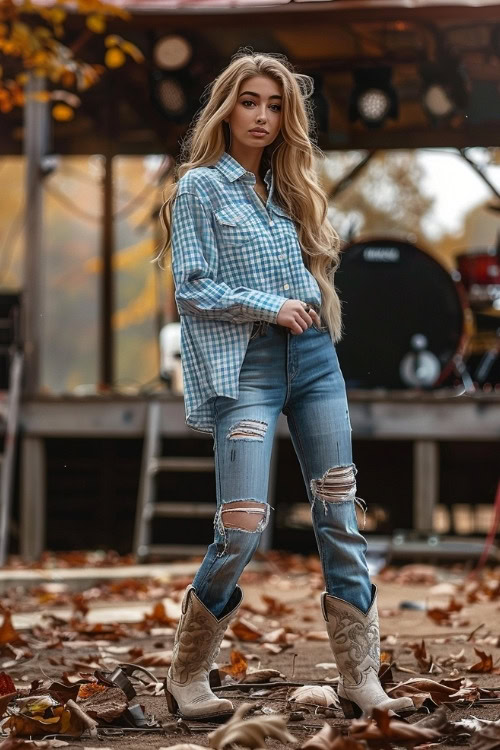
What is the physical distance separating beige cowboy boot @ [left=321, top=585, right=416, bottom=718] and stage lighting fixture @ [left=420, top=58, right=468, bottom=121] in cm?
828

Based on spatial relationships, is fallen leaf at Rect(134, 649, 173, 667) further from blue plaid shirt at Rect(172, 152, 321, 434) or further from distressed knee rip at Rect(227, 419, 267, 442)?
distressed knee rip at Rect(227, 419, 267, 442)

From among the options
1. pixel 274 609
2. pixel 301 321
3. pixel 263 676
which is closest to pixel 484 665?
pixel 263 676

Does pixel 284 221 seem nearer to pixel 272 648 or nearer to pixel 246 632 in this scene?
pixel 272 648

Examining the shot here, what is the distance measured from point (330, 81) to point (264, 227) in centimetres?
862

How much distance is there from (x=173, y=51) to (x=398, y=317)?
10.1 feet

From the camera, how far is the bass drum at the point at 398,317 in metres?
10.1

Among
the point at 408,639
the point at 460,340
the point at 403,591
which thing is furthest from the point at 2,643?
the point at 460,340

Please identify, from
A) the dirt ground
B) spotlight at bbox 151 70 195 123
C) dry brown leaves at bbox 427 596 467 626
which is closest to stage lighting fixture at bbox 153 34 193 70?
spotlight at bbox 151 70 195 123

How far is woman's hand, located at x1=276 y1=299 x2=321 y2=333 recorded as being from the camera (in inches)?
133

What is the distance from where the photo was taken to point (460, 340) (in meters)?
10.2

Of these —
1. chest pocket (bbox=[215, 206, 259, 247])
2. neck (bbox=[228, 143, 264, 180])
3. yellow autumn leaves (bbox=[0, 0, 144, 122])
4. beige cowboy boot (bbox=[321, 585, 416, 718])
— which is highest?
yellow autumn leaves (bbox=[0, 0, 144, 122])

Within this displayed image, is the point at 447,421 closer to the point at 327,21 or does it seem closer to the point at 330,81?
the point at 327,21

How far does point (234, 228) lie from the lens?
355 cm

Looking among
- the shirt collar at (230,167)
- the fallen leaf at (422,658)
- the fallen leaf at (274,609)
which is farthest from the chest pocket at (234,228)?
the fallen leaf at (274,609)
